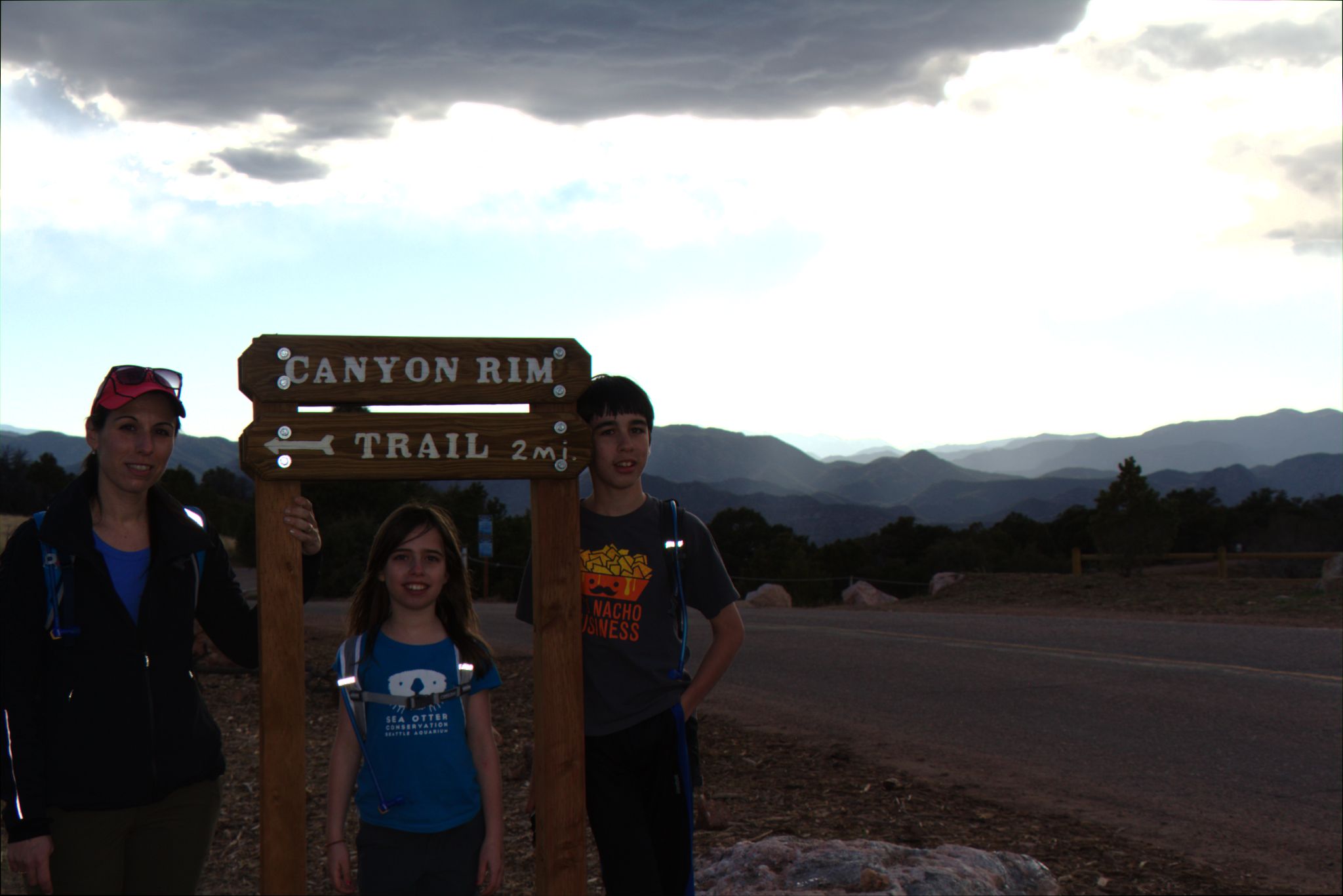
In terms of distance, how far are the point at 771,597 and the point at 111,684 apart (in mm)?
21233

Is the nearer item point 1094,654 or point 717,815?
point 717,815

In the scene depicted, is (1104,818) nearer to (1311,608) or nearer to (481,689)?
(481,689)

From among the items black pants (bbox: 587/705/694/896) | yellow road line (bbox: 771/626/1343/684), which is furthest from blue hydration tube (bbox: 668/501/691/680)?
yellow road line (bbox: 771/626/1343/684)

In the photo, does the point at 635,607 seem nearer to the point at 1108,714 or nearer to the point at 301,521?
the point at 301,521

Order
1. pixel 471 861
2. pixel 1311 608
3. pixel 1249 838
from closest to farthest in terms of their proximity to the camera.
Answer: pixel 471 861
pixel 1249 838
pixel 1311 608

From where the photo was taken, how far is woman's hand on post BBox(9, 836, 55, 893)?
2879 millimetres

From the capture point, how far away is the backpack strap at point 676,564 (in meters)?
3.47

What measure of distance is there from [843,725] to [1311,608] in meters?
9.58

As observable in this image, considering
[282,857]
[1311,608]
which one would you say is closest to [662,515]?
[282,857]

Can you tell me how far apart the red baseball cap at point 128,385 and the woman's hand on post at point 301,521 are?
46cm

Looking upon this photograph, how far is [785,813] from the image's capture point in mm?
6730

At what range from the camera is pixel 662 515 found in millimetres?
3580

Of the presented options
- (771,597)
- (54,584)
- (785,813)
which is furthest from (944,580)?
(54,584)

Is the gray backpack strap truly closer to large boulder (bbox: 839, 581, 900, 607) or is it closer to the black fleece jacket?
the black fleece jacket
